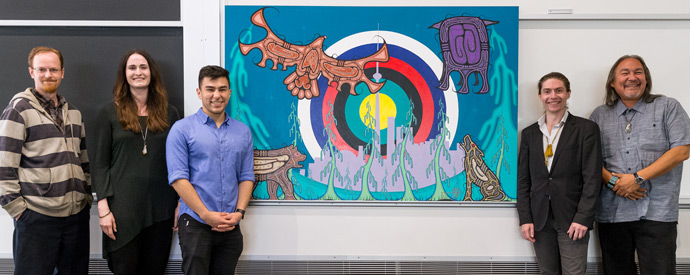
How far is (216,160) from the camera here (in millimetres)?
2246

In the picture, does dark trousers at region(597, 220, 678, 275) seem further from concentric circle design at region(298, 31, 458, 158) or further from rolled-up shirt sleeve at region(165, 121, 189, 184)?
rolled-up shirt sleeve at region(165, 121, 189, 184)

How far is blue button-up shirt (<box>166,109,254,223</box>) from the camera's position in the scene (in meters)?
2.19

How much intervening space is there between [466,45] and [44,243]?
2796mm

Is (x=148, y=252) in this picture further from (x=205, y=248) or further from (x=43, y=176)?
(x=43, y=176)

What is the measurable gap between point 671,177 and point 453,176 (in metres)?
1.29

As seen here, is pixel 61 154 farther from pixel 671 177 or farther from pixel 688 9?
pixel 688 9

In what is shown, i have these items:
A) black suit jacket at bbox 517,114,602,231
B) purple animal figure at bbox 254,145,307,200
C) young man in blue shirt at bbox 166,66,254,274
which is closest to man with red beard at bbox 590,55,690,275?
black suit jacket at bbox 517,114,602,231

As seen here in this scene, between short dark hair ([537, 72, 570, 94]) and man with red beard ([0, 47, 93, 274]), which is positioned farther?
short dark hair ([537, 72, 570, 94])

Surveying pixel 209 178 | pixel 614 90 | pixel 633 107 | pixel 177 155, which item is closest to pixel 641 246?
pixel 633 107

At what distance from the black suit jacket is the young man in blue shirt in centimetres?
183

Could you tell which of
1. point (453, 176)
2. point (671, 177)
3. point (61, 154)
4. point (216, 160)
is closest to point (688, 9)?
point (671, 177)

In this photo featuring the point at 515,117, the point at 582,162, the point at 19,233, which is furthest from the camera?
the point at 515,117

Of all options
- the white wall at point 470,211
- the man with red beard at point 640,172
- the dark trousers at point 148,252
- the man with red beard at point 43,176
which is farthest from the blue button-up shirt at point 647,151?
the man with red beard at point 43,176

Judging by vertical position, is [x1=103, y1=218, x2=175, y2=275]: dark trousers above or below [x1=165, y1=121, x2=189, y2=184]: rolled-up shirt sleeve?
below
